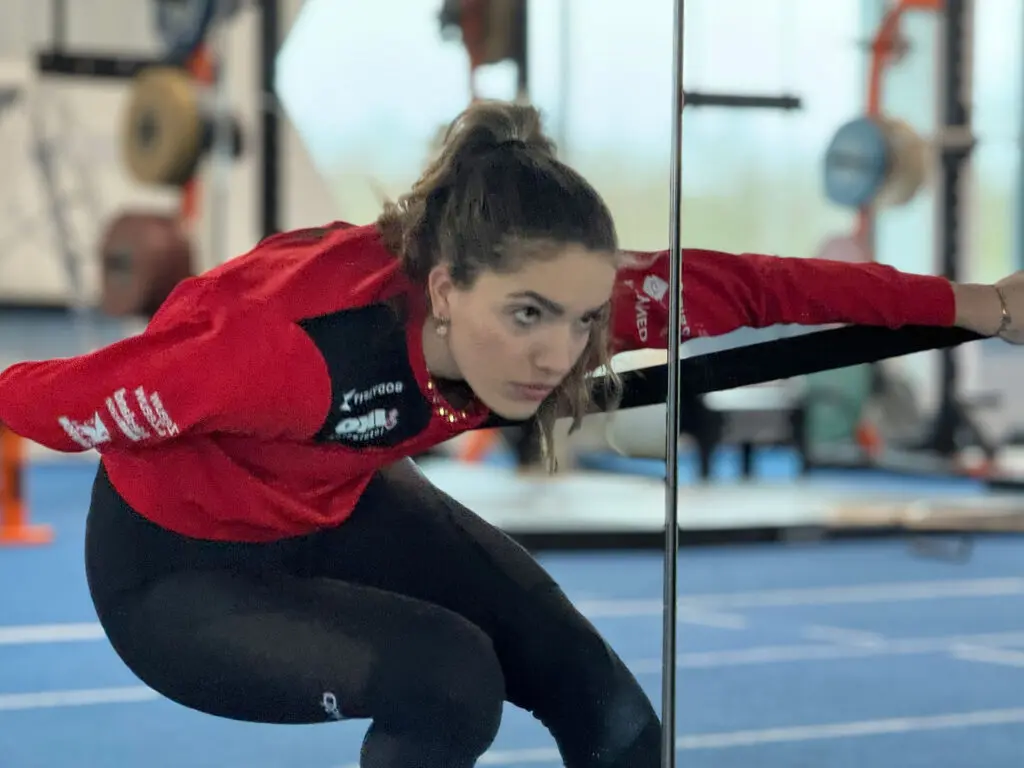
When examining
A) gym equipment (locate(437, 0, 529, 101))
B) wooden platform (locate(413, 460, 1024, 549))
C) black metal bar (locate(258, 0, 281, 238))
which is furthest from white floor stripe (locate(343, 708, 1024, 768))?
black metal bar (locate(258, 0, 281, 238))

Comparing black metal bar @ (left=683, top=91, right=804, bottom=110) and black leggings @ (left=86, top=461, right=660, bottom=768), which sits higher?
black metal bar @ (left=683, top=91, right=804, bottom=110)

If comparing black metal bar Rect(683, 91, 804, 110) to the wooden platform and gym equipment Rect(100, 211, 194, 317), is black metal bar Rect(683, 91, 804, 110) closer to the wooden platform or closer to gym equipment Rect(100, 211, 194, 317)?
the wooden platform

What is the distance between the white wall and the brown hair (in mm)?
4538

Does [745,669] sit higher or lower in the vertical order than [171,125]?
lower

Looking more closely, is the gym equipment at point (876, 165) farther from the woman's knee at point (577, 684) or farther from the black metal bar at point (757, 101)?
the woman's knee at point (577, 684)

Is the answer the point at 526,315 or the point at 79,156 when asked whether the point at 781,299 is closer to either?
the point at 526,315

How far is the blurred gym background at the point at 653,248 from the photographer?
1.95 metres

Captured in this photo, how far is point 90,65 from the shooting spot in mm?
4457

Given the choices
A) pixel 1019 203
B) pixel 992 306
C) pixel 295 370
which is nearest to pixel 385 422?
pixel 295 370

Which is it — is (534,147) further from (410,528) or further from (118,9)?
(118,9)

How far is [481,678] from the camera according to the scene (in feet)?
4.01

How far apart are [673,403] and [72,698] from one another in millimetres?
1539

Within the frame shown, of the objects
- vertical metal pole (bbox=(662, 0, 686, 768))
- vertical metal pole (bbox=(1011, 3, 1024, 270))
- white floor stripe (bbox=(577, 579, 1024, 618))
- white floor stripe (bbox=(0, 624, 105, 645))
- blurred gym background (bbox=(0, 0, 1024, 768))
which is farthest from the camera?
vertical metal pole (bbox=(1011, 3, 1024, 270))

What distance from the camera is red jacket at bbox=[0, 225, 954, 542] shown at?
1.16m
